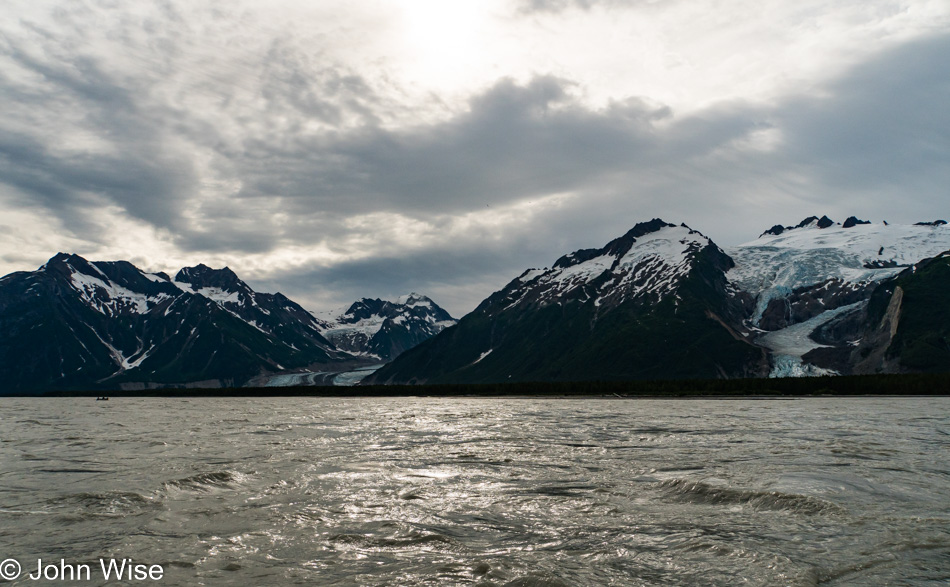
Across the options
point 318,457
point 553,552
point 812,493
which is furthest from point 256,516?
point 812,493

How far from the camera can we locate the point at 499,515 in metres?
23.6

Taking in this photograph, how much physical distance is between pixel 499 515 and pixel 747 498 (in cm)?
1037

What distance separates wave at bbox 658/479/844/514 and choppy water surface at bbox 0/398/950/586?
4.5 inches

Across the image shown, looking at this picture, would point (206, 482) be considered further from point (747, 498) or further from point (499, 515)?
point (747, 498)

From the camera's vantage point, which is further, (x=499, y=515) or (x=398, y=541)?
(x=499, y=515)

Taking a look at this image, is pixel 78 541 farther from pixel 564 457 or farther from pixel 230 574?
pixel 564 457

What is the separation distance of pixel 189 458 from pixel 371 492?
19.7m

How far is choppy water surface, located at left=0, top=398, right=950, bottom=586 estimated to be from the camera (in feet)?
54.6

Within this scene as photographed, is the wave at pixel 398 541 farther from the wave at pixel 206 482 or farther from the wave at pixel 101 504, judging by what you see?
the wave at pixel 206 482

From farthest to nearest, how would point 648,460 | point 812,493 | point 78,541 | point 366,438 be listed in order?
point 366,438
point 648,460
point 812,493
point 78,541

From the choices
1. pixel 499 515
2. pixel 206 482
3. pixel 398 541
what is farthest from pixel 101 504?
pixel 499 515

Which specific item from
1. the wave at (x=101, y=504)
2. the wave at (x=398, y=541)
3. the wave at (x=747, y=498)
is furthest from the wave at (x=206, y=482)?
the wave at (x=747, y=498)

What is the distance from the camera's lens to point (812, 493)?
85.3ft

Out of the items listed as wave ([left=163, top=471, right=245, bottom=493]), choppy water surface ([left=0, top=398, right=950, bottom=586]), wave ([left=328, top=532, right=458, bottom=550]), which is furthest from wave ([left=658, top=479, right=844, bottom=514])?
wave ([left=163, top=471, right=245, bottom=493])
